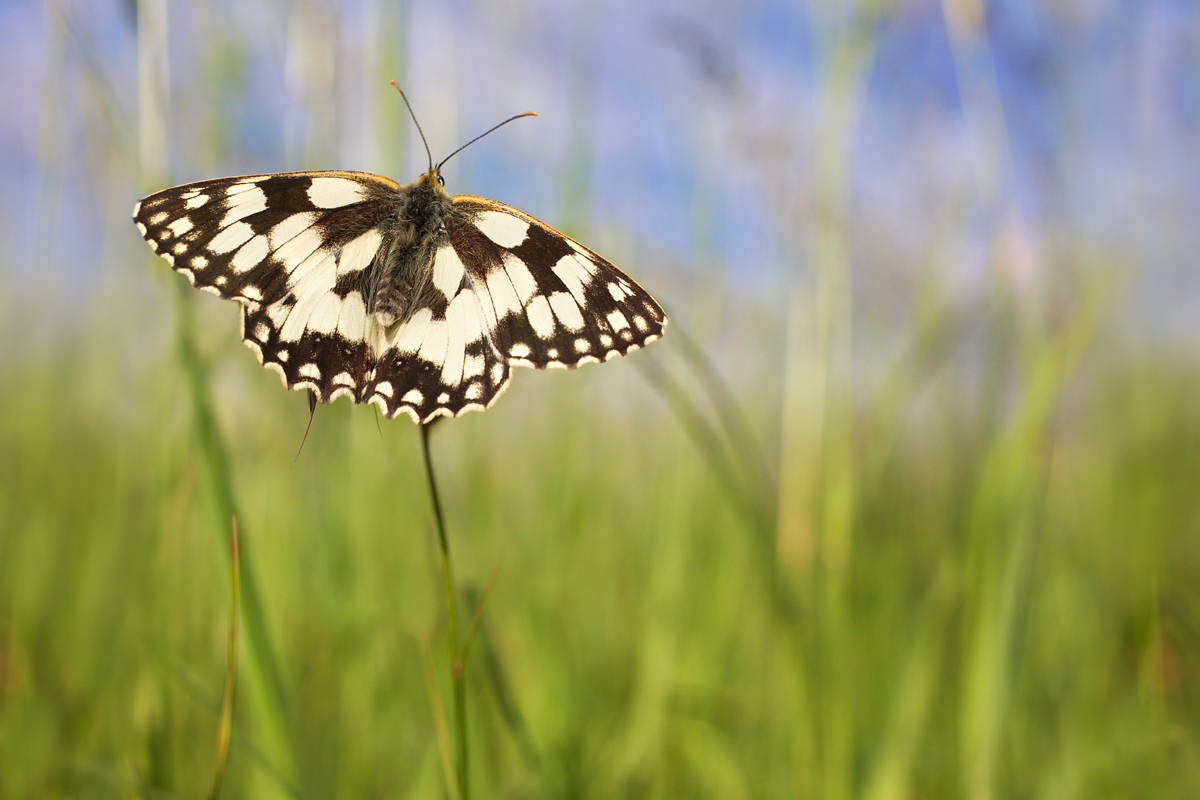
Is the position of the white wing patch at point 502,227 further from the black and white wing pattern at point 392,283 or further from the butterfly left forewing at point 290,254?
the butterfly left forewing at point 290,254

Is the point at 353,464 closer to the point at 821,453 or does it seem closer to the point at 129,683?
the point at 129,683

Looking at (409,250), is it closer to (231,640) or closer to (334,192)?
(334,192)

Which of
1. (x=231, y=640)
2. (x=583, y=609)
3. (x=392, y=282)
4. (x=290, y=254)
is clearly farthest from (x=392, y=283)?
(x=583, y=609)

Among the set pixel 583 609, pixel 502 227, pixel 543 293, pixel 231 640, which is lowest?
pixel 583 609

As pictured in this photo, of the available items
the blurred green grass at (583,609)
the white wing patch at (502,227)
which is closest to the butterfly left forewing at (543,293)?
the white wing patch at (502,227)

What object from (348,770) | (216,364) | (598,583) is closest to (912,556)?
(598,583)

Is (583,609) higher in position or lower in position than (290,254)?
lower

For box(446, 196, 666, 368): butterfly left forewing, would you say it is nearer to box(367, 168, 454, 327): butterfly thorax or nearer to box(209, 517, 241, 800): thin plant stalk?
box(367, 168, 454, 327): butterfly thorax

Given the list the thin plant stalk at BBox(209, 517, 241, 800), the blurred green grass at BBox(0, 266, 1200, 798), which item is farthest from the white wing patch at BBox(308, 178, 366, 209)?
the thin plant stalk at BBox(209, 517, 241, 800)
